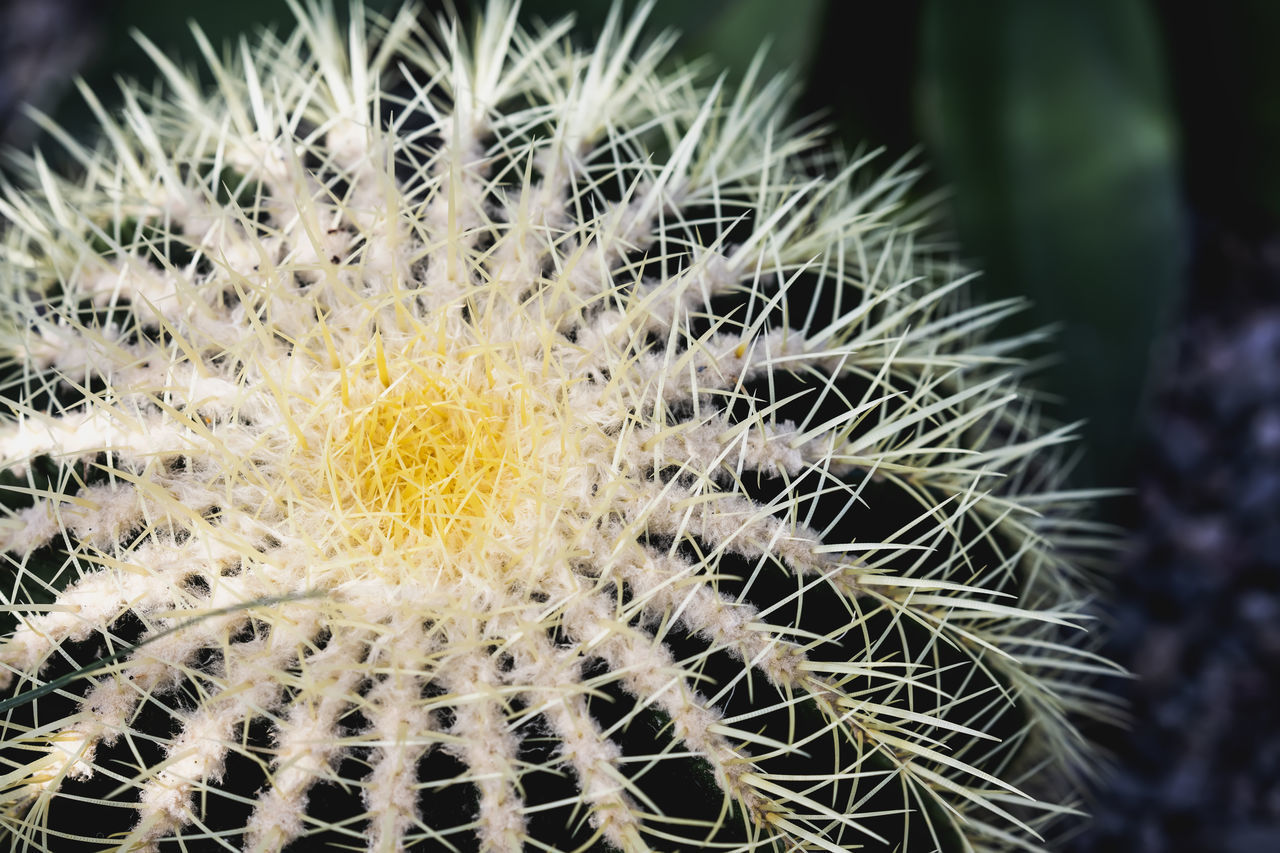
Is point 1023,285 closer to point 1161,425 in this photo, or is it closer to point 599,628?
point 1161,425

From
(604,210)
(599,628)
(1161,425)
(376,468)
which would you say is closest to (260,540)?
(376,468)

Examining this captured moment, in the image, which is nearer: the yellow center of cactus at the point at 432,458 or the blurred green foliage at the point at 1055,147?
the yellow center of cactus at the point at 432,458

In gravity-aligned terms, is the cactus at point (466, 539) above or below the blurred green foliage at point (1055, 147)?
above

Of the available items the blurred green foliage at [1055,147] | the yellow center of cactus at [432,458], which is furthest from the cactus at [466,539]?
the blurred green foliage at [1055,147]

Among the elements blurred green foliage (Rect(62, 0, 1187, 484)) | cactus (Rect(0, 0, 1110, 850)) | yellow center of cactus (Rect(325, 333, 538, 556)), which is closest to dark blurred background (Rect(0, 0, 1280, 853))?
blurred green foliage (Rect(62, 0, 1187, 484))

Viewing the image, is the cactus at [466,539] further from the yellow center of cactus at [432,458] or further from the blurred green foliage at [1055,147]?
the blurred green foliage at [1055,147]

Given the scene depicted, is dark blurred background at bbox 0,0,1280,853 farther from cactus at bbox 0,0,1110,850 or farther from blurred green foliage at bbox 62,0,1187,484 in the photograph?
cactus at bbox 0,0,1110,850
